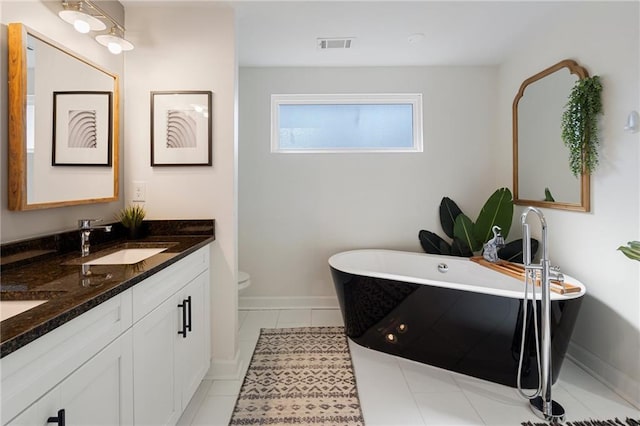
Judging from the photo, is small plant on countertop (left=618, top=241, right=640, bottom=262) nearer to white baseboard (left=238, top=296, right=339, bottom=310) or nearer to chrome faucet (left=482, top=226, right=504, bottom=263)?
chrome faucet (left=482, top=226, right=504, bottom=263)

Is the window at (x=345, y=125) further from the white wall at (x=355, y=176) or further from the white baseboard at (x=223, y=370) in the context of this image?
the white baseboard at (x=223, y=370)

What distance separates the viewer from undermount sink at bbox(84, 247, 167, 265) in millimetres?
1665

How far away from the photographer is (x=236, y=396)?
1.96 metres

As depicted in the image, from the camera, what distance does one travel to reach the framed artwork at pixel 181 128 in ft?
7.05

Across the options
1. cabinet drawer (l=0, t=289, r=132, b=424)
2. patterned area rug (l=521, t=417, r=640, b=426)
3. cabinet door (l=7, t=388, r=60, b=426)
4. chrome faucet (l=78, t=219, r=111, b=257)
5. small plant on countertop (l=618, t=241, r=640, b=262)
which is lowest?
patterned area rug (l=521, t=417, r=640, b=426)

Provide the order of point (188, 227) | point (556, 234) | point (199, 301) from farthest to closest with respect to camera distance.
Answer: point (556, 234) < point (188, 227) < point (199, 301)

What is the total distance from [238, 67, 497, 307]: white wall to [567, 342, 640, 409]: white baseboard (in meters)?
1.46

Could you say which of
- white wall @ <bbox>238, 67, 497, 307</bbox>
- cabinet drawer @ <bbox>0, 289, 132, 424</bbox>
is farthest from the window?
cabinet drawer @ <bbox>0, 289, 132, 424</bbox>

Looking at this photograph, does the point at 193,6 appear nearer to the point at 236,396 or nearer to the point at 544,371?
the point at 236,396

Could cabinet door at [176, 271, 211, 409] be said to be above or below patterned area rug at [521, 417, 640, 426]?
above

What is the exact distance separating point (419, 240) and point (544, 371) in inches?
66.4

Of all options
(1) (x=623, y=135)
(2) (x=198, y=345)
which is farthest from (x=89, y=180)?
(1) (x=623, y=135)

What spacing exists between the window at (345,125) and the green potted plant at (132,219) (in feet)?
5.22

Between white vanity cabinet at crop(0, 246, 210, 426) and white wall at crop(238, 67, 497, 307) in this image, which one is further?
white wall at crop(238, 67, 497, 307)
